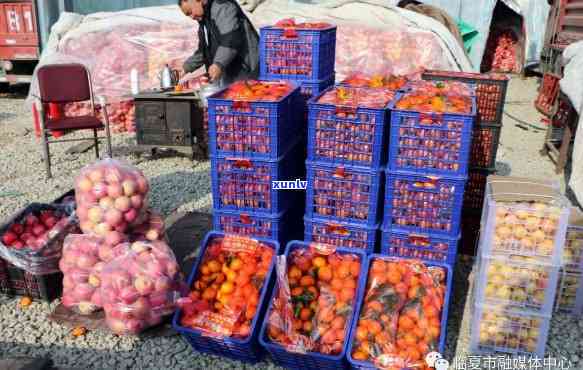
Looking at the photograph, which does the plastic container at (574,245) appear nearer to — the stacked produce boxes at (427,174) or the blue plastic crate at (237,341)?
the stacked produce boxes at (427,174)

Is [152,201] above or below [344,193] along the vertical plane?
below

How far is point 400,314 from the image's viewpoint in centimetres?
337

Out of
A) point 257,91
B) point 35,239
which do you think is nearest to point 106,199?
point 35,239

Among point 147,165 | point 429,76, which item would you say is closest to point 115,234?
point 429,76

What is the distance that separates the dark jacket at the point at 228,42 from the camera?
5.98 meters

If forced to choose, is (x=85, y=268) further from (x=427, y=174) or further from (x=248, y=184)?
(x=427, y=174)

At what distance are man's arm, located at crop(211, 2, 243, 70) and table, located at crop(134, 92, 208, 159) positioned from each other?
1.39m

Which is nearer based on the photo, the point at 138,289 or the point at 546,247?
the point at 546,247

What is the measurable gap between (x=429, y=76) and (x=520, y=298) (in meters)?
2.59

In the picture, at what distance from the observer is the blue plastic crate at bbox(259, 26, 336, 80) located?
4.66 meters

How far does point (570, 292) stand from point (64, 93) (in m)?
6.40

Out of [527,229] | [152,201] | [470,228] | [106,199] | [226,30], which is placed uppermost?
[226,30]

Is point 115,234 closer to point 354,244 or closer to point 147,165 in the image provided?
point 354,244

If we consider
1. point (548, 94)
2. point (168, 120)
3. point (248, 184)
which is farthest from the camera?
point (548, 94)
